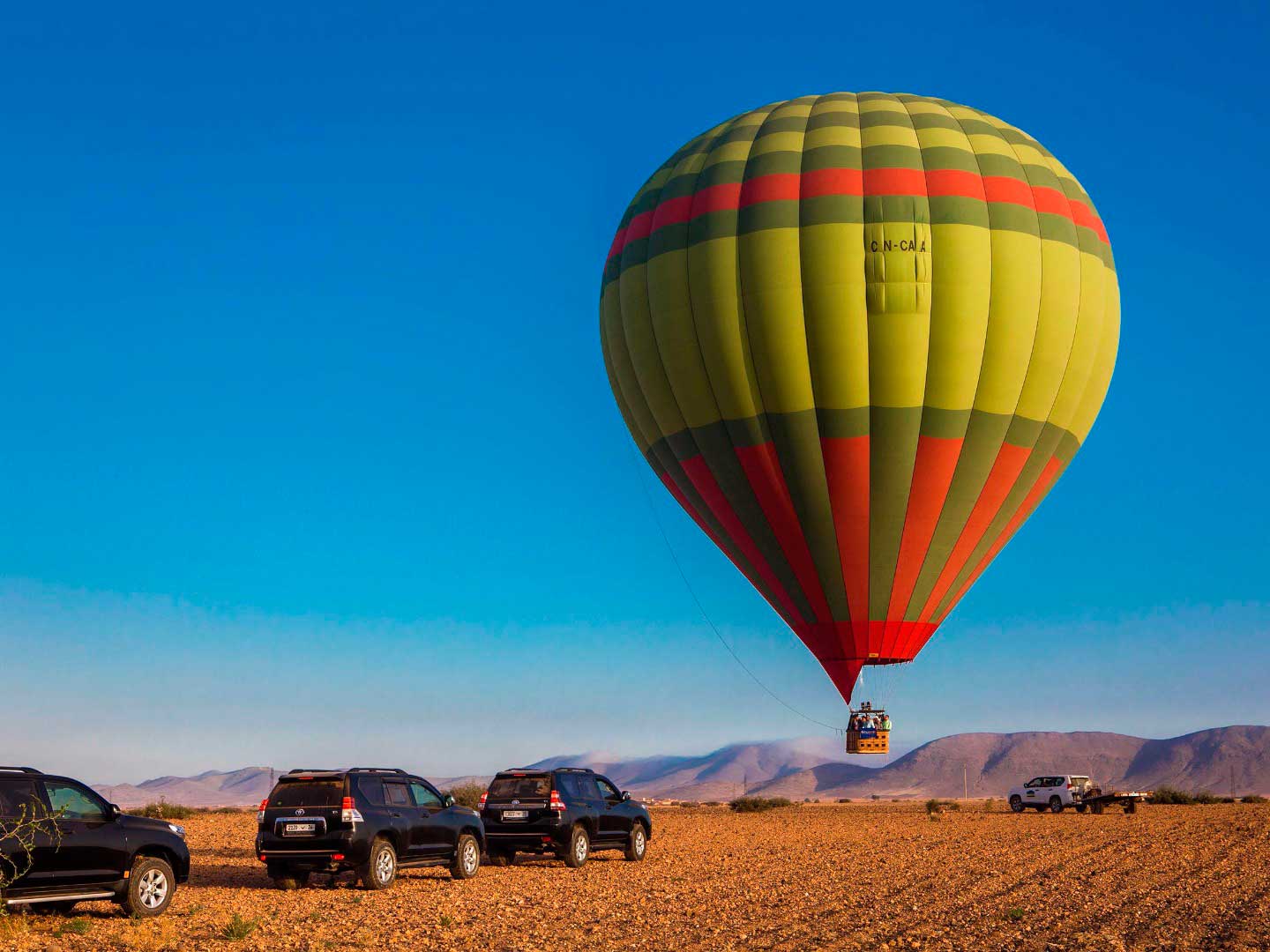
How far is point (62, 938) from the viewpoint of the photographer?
1552 cm

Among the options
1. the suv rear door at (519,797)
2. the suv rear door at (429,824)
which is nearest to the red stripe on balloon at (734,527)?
the suv rear door at (519,797)

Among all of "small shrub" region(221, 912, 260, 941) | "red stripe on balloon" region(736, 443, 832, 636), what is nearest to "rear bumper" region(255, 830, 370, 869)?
"small shrub" region(221, 912, 260, 941)

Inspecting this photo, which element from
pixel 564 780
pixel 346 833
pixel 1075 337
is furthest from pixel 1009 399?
pixel 346 833

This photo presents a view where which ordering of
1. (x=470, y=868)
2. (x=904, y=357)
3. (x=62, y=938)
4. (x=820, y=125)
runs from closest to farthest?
(x=62, y=938) < (x=470, y=868) < (x=904, y=357) < (x=820, y=125)

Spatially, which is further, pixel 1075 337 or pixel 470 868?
pixel 1075 337

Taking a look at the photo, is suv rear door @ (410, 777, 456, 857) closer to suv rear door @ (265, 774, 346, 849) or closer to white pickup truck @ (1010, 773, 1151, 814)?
suv rear door @ (265, 774, 346, 849)

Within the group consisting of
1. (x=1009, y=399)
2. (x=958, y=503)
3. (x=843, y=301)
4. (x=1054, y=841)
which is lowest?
(x=1054, y=841)

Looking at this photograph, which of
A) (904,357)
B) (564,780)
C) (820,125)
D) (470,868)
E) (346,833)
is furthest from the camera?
(820,125)

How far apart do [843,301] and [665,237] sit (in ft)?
17.2

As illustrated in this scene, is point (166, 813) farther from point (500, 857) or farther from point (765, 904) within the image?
point (765, 904)

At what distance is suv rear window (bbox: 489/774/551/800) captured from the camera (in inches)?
982

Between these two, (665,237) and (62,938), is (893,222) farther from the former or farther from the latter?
(62,938)

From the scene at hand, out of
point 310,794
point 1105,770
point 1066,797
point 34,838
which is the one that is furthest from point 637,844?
point 1105,770

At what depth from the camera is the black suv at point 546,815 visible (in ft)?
81.0
